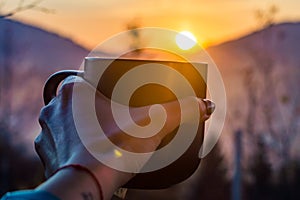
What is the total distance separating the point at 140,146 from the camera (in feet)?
1.38

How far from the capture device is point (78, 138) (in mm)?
416

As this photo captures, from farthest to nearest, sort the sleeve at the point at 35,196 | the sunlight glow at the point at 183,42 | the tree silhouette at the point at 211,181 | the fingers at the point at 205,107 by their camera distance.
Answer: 1. the tree silhouette at the point at 211,181
2. the sunlight glow at the point at 183,42
3. the fingers at the point at 205,107
4. the sleeve at the point at 35,196

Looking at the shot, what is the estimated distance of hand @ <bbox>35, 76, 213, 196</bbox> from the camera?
0.39 m

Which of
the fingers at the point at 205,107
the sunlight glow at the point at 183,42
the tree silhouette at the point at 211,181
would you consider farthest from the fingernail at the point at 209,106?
the tree silhouette at the point at 211,181

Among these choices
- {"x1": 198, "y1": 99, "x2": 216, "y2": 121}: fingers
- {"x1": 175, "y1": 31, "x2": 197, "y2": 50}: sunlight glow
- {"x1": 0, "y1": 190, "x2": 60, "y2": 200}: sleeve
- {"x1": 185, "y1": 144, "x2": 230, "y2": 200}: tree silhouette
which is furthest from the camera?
{"x1": 185, "y1": 144, "x2": 230, "y2": 200}: tree silhouette

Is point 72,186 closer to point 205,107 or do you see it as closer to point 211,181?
point 205,107

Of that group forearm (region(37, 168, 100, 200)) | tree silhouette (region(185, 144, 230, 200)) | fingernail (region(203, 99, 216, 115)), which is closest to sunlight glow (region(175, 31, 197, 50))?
fingernail (region(203, 99, 216, 115))

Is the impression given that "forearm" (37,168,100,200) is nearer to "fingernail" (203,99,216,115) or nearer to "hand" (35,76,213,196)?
"hand" (35,76,213,196)

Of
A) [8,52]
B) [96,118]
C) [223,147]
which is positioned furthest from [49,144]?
[223,147]

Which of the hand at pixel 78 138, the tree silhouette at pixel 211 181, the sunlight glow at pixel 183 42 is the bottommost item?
the tree silhouette at pixel 211 181

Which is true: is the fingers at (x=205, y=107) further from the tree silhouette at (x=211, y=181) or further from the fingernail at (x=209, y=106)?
the tree silhouette at (x=211, y=181)

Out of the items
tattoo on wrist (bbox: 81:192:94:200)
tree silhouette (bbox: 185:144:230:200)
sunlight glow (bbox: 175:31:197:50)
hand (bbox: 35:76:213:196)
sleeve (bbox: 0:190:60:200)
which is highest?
sunlight glow (bbox: 175:31:197:50)

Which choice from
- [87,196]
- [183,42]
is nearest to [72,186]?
[87,196]

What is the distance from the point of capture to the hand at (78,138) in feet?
1.29
